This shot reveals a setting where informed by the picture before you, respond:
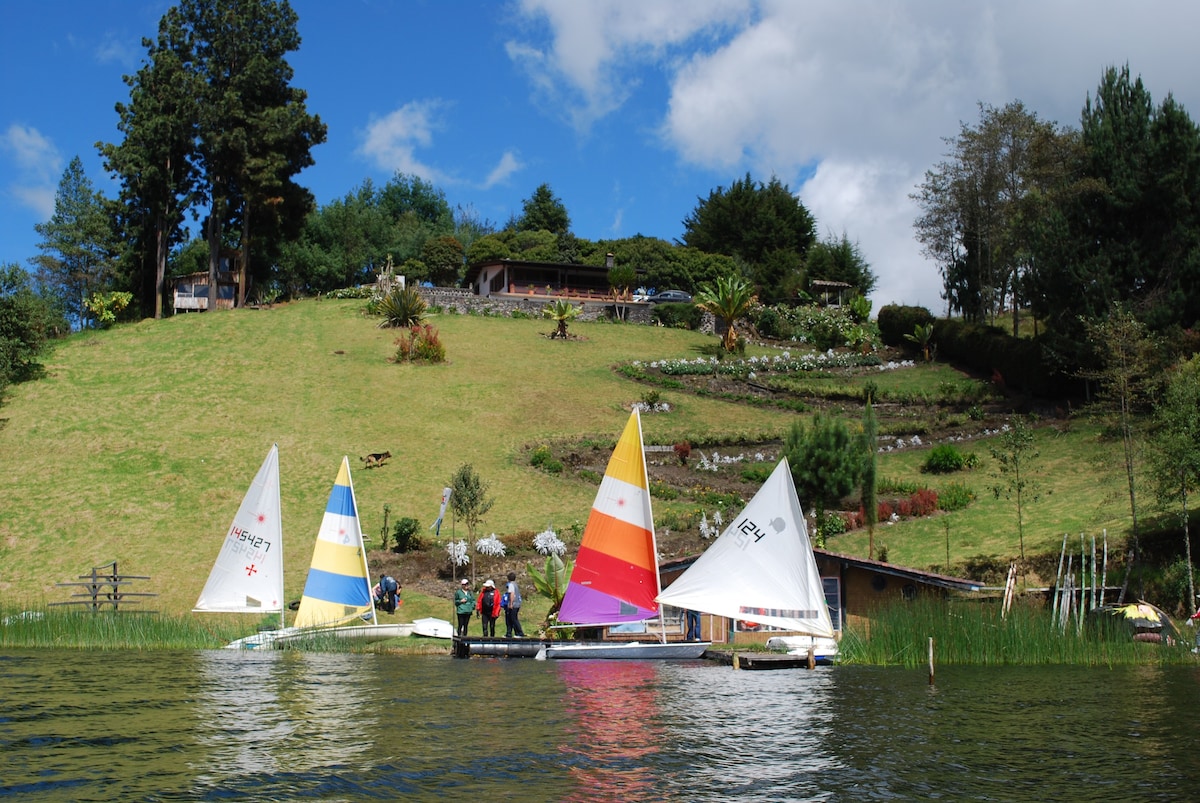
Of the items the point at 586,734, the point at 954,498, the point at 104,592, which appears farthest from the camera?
the point at 954,498

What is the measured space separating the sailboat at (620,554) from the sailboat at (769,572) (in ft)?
2.45

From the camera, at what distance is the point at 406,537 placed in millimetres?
35188

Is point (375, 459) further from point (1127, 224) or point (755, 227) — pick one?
point (755, 227)

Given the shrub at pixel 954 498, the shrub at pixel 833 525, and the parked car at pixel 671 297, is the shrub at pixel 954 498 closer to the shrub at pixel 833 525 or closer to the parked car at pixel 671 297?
the shrub at pixel 833 525

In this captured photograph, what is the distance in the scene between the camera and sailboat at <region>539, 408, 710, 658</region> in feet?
74.9

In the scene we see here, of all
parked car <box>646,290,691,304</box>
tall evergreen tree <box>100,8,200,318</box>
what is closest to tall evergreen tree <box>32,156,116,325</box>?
tall evergreen tree <box>100,8,200,318</box>

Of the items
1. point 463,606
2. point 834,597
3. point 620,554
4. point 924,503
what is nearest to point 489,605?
point 463,606

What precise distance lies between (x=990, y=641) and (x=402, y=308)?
161 ft

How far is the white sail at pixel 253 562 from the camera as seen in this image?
2648 centimetres

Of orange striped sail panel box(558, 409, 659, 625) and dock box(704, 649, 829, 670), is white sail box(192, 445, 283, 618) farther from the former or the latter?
dock box(704, 649, 829, 670)

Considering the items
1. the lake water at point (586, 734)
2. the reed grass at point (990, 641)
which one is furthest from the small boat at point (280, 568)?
the reed grass at point (990, 641)

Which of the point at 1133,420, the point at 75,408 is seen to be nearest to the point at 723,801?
the point at 1133,420

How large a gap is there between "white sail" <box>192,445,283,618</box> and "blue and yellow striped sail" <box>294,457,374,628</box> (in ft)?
3.27

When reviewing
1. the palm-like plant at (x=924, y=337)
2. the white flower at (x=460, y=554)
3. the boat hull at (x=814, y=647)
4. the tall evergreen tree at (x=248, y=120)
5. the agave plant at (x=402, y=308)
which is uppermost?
the tall evergreen tree at (x=248, y=120)
